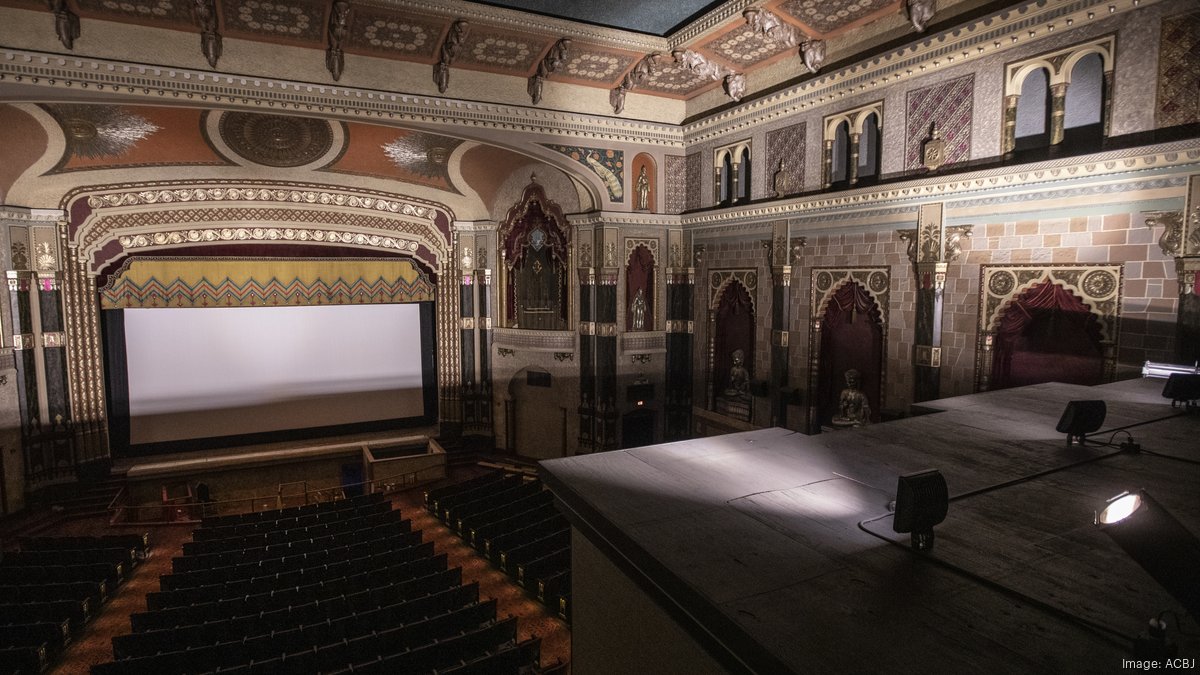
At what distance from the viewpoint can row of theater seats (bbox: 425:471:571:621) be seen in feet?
24.5

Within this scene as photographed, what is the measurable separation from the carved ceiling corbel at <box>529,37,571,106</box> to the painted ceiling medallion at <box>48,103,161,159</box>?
22.6 ft

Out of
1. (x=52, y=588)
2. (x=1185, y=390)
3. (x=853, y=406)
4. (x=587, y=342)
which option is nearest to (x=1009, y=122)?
(x=1185, y=390)

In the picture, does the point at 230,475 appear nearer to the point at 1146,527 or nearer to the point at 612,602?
the point at 612,602

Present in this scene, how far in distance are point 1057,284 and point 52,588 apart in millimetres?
12884

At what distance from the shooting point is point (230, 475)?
13.4 meters

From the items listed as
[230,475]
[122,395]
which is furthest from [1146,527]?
[122,395]

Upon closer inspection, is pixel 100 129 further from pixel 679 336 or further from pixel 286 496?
pixel 679 336

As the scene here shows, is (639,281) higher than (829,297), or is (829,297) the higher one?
(639,281)

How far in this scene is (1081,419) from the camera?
371cm

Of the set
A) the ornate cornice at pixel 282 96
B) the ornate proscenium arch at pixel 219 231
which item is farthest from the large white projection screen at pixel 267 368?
the ornate cornice at pixel 282 96

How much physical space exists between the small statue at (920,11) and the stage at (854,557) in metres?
6.26

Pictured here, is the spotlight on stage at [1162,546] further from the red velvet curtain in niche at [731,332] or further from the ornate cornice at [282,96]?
the ornate cornice at [282,96]

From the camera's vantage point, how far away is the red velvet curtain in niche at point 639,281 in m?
12.8

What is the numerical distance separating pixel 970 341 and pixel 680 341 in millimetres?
6005
